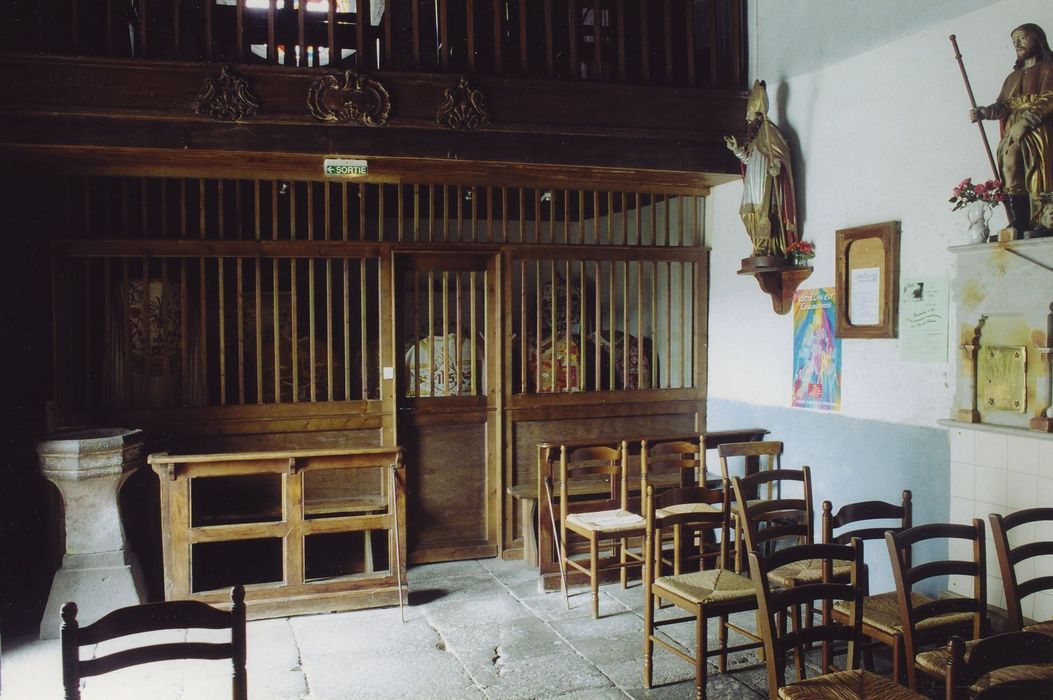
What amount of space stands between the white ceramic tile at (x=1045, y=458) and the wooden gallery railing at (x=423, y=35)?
3.17 m

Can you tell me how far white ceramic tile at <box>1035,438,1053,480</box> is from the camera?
368 cm

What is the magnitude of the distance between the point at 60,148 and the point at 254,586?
2.74m

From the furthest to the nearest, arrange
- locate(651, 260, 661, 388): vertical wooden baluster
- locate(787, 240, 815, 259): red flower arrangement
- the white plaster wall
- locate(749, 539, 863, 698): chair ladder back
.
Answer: locate(651, 260, 661, 388): vertical wooden baluster < locate(787, 240, 815, 259): red flower arrangement < the white plaster wall < locate(749, 539, 863, 698): chair ladder back

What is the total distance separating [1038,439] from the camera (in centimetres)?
373

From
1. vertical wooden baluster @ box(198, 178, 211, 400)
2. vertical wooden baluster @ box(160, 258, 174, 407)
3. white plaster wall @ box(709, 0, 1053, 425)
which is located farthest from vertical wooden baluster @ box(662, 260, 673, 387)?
vertical wooden baluster @ box(160, 258, 174, 407)

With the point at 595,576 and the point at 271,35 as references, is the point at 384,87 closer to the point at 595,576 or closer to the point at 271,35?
the point at 271,35

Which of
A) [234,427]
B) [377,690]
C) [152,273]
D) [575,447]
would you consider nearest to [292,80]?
[152,273]

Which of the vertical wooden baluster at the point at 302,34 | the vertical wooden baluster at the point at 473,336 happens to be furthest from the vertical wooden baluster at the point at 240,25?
the vertical wooden baluster at the point at 473,336

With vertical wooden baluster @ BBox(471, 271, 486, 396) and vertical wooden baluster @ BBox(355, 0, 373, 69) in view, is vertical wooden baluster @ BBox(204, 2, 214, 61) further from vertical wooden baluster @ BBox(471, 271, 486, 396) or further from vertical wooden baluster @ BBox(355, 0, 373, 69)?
vertical wooden baluster @ BBox(471, 271, 486, 396)

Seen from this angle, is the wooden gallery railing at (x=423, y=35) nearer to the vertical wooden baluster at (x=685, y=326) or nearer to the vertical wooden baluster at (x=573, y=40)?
the vertical wooden baluster at (x=573, y=40)

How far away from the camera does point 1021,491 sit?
3838 mm

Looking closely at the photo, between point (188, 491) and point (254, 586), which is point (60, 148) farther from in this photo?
point (254, 586)

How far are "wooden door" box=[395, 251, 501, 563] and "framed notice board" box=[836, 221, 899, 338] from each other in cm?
240

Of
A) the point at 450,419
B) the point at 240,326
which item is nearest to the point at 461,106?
the point at 240,326
